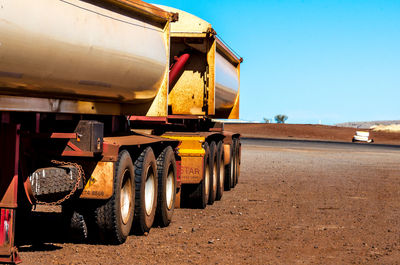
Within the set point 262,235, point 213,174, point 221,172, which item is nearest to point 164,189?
point 262,235

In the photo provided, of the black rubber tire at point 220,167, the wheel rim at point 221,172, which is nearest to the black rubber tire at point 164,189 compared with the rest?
the black rubber tire at point 220,167

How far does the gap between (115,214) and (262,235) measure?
2616mm

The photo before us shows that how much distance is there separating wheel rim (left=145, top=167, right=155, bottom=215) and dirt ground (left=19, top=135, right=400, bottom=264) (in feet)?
1.26

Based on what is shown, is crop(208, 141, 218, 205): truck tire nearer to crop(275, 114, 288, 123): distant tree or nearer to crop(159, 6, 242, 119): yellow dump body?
crop(159, 6, 242, 119): yellow dump body

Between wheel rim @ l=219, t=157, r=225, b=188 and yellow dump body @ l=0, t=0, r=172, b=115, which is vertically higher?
yellow dump body @ l=0, t=0, r=172, b=115

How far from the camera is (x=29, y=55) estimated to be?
6.97m

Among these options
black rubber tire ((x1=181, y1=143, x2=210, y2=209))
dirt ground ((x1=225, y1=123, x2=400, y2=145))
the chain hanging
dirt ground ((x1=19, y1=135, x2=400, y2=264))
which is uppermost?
dirt ground ((x1=225, y1=123, x2=400, y2=145))

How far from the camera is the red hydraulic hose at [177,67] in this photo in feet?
46.7

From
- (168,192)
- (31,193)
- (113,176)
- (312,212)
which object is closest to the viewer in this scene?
(31,193)

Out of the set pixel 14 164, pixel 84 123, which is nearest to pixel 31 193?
pixel 14 164

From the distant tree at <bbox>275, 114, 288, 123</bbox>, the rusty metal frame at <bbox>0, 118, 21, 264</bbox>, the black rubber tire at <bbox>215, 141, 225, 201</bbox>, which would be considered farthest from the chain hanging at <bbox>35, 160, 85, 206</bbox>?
the distant tree at <bbox>275, 114, 288, 123</bbox>

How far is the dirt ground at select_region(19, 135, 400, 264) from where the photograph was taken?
8.73 meters

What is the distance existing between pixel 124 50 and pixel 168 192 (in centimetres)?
388

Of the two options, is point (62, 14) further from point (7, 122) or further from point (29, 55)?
point (7, 122)
